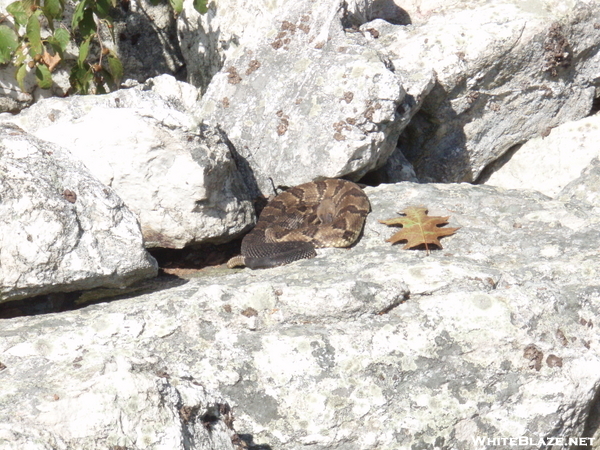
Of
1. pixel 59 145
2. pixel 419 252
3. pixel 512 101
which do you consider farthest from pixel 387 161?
pixel 59 145

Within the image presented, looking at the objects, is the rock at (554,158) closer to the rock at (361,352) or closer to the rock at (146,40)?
the rock at (361,352)

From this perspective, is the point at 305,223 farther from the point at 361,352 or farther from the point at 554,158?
the point at 361,352

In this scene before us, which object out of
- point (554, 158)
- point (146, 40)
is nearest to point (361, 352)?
point (554, 158)

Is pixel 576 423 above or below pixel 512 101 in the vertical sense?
below

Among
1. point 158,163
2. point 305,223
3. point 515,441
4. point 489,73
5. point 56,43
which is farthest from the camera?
point 489,73

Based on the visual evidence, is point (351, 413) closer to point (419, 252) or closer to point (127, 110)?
point (419, 252)
